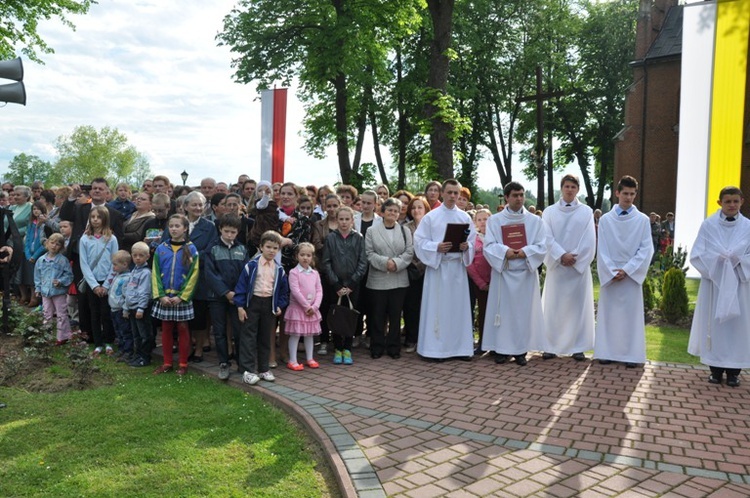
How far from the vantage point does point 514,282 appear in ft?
25.8

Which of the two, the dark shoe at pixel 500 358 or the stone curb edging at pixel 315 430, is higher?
the dark shoe at pixel 500 358

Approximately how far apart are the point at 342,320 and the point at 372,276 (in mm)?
840

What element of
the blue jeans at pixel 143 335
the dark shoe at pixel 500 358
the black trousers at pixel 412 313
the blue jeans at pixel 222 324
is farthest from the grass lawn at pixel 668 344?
the blue jeans at pixel 143 335

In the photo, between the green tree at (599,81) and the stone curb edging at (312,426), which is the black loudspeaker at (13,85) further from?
the green tree at (599,81)

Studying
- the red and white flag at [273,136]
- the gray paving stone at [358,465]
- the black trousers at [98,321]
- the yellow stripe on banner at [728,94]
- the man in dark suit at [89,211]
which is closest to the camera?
the gray paving stone at [358,465]

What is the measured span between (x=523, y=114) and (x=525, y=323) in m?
31.4

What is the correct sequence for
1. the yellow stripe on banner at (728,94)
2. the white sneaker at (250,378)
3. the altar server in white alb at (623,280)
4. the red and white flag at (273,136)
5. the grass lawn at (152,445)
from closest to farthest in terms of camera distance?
the grass lawn at (152,445) < the white sneaker at (250,378) < the altar server in white alb at (623,280) < the yellow stripe on banner at (728,94) < the red and white flag at (273,136)

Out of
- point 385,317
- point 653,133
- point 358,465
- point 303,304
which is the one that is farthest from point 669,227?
point 358,465

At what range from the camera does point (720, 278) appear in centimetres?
707

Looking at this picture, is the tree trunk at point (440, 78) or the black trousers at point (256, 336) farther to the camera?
the tree trunk at point (440, 78)

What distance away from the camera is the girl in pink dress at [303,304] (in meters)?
7.20

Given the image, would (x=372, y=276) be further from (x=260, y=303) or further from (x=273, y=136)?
(x=273, y=136)

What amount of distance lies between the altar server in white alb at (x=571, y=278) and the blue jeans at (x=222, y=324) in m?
3.90

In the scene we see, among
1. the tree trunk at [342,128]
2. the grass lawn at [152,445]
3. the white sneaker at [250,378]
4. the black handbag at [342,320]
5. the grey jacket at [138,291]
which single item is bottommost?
the grass lawn at [152,445]
